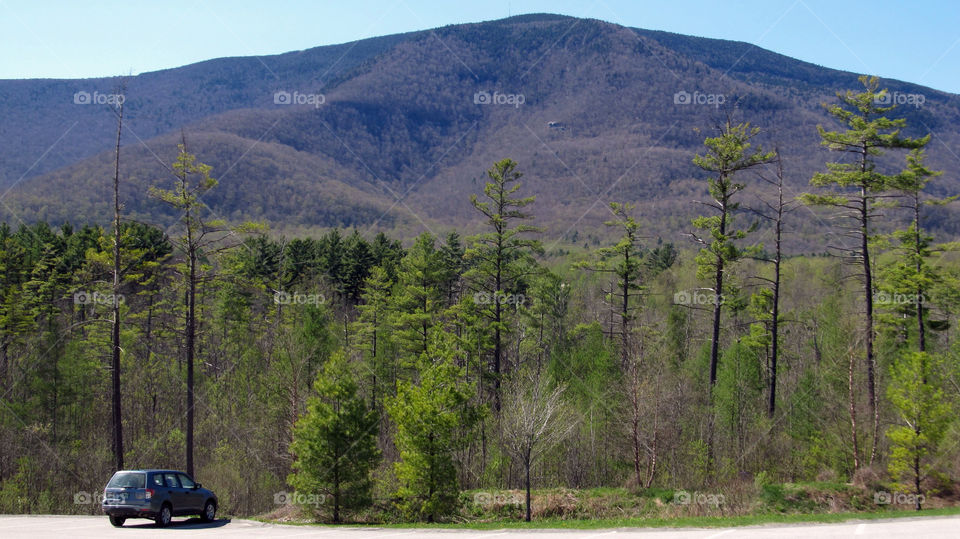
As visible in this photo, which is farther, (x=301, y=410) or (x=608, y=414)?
(x=608, y=414)

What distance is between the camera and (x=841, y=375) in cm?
3275

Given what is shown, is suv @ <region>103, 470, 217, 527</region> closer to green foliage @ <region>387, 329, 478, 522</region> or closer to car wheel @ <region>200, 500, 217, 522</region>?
car wheel @ <region>200, 500, 217, 522</region>

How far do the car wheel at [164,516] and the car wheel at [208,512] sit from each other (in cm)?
167

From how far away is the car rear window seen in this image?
1970 cm

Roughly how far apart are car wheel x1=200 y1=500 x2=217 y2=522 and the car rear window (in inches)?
Result: 108

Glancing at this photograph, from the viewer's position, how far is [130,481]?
64.8ft

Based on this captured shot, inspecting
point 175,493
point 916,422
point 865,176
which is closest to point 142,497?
point 175,493

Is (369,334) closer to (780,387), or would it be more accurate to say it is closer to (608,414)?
(608,414)

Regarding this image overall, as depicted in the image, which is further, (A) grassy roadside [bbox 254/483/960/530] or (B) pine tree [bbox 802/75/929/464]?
(B) pine tree [bbox 802/75/929/464]

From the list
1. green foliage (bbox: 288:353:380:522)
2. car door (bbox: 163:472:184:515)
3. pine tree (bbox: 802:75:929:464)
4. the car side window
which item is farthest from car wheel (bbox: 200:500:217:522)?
pine tree (bbox: 802:75:929:464)

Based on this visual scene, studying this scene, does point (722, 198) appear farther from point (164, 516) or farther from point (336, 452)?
point (164, 516)

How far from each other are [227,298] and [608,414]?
27.1 metres

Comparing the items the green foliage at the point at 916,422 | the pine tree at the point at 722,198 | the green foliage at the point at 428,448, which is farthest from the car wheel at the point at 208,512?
the green foliage at the point at 916,422

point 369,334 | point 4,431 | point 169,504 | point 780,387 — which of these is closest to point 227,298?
point 369,334
